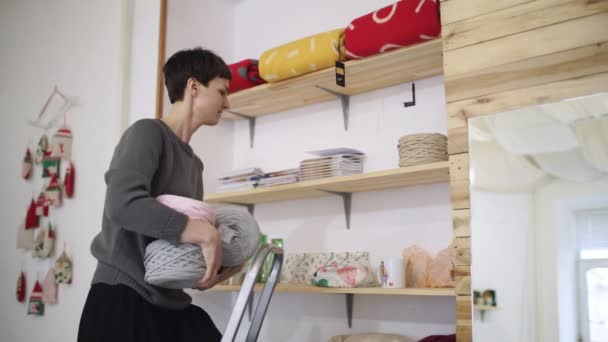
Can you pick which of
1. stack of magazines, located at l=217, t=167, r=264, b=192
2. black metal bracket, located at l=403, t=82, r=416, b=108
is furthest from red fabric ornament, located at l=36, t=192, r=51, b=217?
black metal bracket, located at l=403, t=82, r=416, b=108

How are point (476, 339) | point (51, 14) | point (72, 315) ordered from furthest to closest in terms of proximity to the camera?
point (51, 14) → point (72, 315) → point (476, 339)

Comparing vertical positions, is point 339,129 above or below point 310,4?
below

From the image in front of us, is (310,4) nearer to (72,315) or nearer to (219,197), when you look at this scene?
(219,197)

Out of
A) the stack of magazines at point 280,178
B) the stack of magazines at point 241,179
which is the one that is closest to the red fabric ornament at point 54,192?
the stack of magazines at point 241,179

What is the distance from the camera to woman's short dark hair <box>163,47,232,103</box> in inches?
68.1

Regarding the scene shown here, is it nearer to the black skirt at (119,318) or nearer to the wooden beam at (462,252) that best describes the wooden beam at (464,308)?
the wooden beam at (462,252)

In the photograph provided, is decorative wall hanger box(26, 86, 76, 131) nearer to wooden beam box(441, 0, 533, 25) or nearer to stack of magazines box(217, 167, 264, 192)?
stack of magazines box(217, 167, 264, 192)

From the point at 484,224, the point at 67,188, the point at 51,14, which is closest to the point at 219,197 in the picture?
the point at 67,188

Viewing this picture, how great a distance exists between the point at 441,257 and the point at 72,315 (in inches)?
79.1

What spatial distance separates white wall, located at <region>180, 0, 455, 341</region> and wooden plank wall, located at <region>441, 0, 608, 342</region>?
68 cm

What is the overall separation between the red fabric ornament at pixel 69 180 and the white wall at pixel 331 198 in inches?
31.4

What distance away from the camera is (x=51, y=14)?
12.2 ft

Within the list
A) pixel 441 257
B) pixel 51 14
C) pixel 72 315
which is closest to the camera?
pixel 441 257

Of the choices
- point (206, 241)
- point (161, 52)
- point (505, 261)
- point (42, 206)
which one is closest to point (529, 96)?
point (505, 261)
